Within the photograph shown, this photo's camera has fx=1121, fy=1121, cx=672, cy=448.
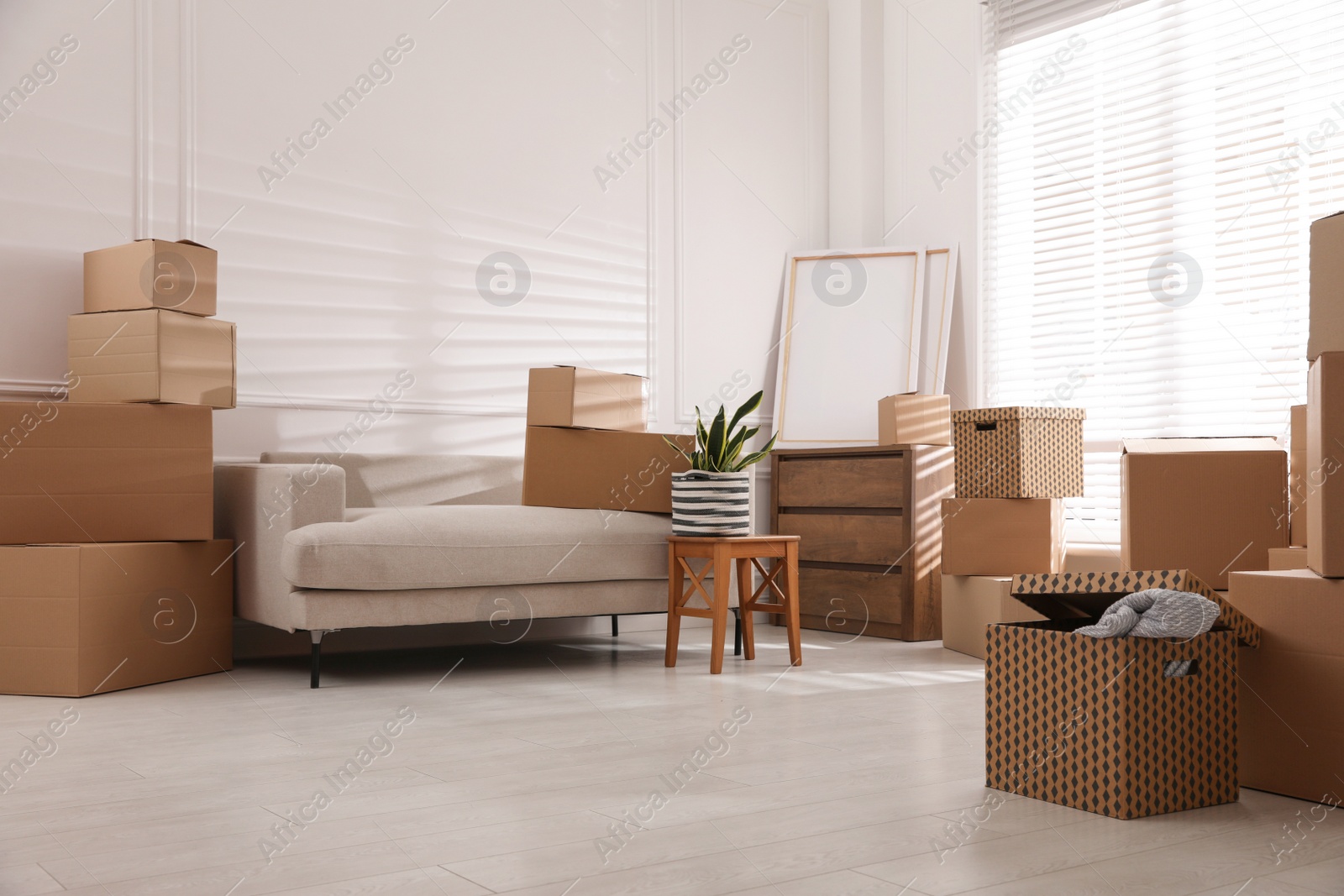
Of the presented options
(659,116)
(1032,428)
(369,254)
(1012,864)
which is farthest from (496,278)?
(1012,864)

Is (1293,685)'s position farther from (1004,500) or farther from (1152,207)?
Answer: (1152,207)

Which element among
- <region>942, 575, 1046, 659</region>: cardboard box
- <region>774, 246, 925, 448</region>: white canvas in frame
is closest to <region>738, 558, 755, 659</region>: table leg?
<region>942, 575, 1046, 659</region>: cardboard box

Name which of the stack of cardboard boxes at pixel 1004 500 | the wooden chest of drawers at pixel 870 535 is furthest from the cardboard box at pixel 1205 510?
the wooden chest of drawers at pixel 870 535

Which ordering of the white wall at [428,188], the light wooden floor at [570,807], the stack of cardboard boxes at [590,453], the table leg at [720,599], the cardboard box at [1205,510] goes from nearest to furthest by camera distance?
the light wooden floor at [570,807] → the cardboard box at [1205,510] → the table leg at [720,599] → the white wall at [428,188] → the stack of cardboard boxes at [590,453]

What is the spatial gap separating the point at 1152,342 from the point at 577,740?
2.85 meters

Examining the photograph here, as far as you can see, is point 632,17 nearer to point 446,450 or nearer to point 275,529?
point 446,450

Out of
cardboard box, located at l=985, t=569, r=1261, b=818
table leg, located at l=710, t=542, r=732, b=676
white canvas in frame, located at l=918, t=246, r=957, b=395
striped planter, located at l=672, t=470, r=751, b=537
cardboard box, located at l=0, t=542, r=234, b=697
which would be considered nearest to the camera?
cardboard box, located at l=985, t=569, r=1261, b=818

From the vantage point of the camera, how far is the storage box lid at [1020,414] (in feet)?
12.3

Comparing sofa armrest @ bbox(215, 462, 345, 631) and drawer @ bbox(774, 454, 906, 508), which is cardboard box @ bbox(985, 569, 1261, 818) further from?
drawer @ bbox(774, 454, 906, 508)

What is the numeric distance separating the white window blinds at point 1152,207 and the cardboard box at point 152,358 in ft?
10.1

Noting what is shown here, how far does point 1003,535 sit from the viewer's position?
3.79 meters

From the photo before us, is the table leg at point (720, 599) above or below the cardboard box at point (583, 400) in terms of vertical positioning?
below

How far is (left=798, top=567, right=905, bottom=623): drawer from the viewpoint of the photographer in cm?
430

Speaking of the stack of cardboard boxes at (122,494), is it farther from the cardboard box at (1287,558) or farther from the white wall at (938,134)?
the white wall at (938,134)
